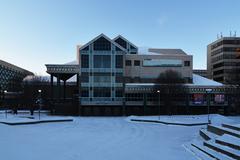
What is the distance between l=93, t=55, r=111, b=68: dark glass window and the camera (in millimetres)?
77625

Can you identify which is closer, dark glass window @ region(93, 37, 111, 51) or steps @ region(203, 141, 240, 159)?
steps @ region(203, 141, 240, 159)

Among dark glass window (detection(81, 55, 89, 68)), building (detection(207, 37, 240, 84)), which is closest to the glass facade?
dark glass window (detection(81, 55, 89, 68))

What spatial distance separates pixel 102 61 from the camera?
7762 centimetres

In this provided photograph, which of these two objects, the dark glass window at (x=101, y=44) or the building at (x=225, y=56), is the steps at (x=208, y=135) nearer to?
the dark glass window at (x=101, y=44)

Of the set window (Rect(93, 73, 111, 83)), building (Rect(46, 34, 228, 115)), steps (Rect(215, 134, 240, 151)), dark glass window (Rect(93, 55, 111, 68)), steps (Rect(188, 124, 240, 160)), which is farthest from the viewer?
window (Rect(93, 73, 111, 83))

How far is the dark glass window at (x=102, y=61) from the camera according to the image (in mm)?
77625

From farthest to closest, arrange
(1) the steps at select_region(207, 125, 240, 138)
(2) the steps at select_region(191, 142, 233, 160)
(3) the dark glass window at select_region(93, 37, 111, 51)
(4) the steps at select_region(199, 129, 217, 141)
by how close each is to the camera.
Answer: (3) the dark glass window at select_region(93, 37, 111, 51) → (4) the steps at select_region(199, 129, 217, 141) → (1) the steps at select_region(207, 125, 240, 138) → (2) the steps at select_region(191, 142, 233, 160)

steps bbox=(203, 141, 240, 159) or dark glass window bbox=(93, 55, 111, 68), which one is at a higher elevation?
dark glass window bbox=(93, 55, 111, 68)

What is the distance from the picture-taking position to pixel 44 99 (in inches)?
4139

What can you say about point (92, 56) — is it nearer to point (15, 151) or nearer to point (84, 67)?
point (84, 67)

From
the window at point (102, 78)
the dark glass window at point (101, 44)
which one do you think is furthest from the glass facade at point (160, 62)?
the dark glass window at point (101, 44)

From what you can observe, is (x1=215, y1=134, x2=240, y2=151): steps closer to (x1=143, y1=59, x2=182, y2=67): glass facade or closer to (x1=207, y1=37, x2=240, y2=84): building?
(x1=143, y1=59, x2=182, y2=67): glass facade

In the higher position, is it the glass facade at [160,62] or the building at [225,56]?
the building at [225,56]

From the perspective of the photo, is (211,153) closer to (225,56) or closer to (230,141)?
(230,141)
